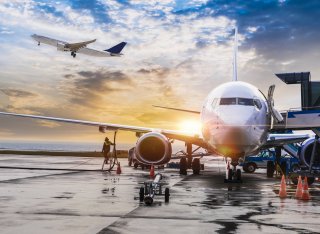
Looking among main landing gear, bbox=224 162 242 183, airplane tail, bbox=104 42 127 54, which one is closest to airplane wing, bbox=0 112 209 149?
main landing gear, bbox=224 162 242 183

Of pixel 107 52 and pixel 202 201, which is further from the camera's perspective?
pixel 107 52

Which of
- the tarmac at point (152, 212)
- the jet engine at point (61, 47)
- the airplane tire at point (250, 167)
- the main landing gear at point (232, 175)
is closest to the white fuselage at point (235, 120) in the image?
the main landing gear at point (232, 175)

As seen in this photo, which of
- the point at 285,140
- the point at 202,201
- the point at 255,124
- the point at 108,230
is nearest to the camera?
the point at 108,230

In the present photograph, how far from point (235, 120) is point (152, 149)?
4.94 m

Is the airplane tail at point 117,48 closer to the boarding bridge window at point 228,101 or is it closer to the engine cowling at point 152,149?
the engine cowling at point 152,149

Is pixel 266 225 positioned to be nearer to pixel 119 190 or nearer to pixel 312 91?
pixel 119 190

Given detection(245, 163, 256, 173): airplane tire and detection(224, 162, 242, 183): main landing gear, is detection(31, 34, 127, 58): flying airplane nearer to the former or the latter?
detection(245, 163, 256, 173): airplane tire

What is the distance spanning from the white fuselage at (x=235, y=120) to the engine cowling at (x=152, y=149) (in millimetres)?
2203

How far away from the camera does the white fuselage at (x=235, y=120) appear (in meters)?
15.8

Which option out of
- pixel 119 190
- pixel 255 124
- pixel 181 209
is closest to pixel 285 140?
pixel 255 124

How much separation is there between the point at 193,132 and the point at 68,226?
14.5 metres

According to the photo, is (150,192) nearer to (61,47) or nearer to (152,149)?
(152,149)

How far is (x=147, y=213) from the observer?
Answer: 993cm

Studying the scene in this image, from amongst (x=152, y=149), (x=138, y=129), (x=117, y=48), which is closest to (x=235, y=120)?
(x=152, y=149)
